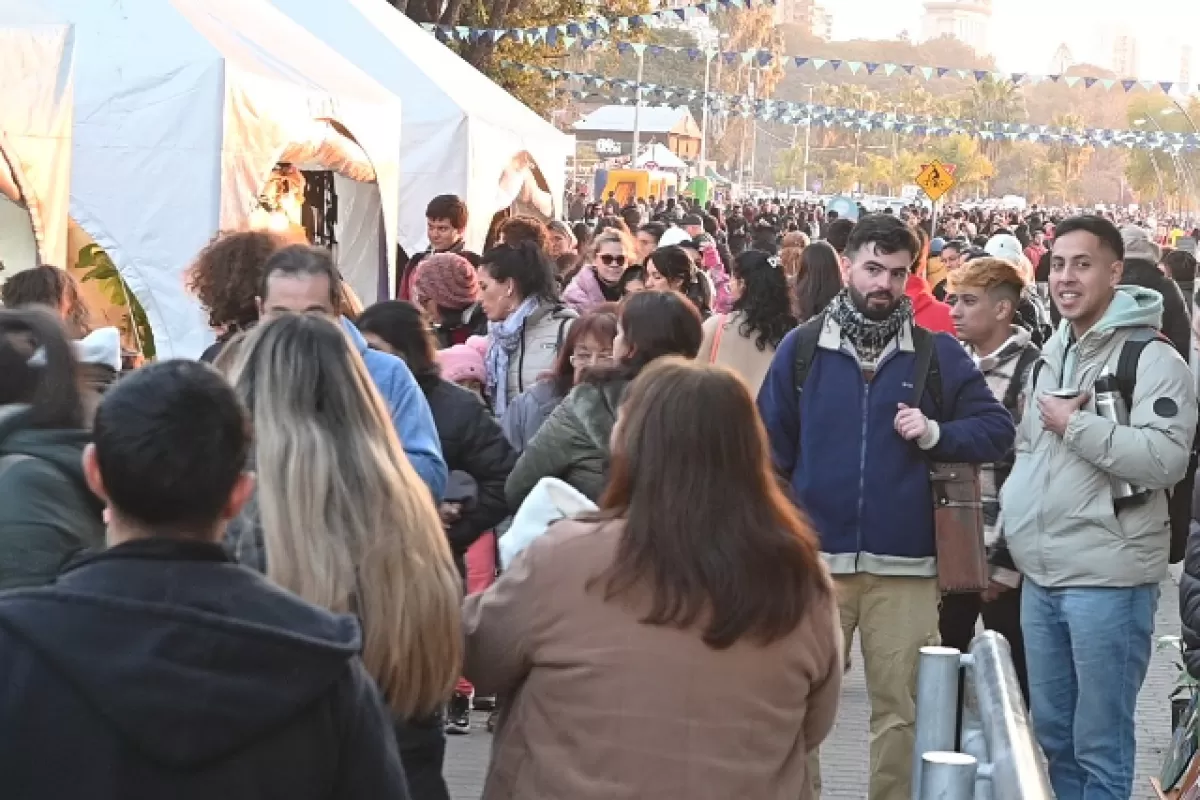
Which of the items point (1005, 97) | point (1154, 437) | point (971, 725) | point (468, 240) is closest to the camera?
point (971, 725)

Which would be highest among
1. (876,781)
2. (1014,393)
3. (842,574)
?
(1014,393)

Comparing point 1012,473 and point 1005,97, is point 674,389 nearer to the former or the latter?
point 1012,473

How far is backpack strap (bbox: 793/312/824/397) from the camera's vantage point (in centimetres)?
577

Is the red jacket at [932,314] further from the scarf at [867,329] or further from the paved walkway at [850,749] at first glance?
the scarf at [867,329]

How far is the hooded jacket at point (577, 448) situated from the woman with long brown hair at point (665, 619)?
2.04 metres

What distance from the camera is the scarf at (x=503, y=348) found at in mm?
7973

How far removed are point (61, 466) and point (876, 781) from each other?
312 cm

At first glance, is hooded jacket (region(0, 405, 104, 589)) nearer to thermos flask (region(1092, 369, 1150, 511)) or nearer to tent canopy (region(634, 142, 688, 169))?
thermos flask (region(1092, 369, 1150, 511))

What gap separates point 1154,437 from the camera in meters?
5.39

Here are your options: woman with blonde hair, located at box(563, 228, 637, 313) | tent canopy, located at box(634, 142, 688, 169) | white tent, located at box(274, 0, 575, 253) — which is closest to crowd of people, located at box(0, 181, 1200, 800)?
woman with blonde hair, located at box(563, 228, 637, 313)

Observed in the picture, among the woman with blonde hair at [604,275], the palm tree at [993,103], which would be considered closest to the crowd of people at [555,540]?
the woman with blonde hair at [604,275]

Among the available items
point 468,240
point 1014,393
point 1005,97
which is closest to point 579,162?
point 1005,97

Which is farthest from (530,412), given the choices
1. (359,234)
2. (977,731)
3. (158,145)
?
(359,234)

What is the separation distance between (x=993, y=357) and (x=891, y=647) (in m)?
1.70
